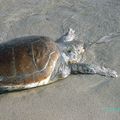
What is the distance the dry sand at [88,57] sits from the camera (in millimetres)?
3602

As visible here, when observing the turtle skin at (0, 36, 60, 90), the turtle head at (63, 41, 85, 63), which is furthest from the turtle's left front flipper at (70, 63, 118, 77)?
the turtle skin at (0, 36, 60, 90)

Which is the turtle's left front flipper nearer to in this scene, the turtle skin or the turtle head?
the turtle head

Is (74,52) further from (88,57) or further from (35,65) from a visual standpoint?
(35,65)

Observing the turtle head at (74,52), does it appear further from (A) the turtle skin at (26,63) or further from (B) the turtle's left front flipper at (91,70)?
(A) the turtle skin at (26,63)

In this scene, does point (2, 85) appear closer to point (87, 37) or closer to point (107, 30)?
point (87, 37)

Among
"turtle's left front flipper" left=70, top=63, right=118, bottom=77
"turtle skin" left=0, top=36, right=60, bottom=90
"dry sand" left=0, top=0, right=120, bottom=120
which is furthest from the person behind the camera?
"turtle's left front flipper" left=70, top=63, right=118, bottom=77

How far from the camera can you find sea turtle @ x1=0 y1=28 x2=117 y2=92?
3.83 metres

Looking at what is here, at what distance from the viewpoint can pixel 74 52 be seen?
4.46 meters

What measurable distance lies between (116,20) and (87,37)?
0.63 meters

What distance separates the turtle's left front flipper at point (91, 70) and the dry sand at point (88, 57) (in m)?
0.06

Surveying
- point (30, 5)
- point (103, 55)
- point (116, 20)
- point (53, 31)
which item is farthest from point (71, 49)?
point (30, 5)

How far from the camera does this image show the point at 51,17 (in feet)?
18.0

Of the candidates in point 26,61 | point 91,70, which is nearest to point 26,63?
point 26,61

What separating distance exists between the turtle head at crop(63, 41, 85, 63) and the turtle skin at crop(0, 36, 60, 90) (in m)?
0.32
